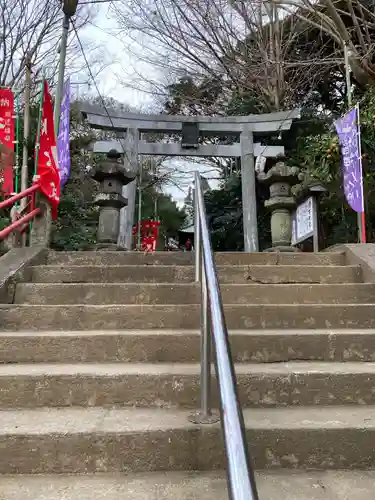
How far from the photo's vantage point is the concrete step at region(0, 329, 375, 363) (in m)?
2.50

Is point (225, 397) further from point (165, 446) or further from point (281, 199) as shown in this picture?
point (281, 199)

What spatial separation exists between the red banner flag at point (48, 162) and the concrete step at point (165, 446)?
2703 mm

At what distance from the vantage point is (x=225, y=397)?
1.15 metres

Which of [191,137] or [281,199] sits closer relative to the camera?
[281,199]

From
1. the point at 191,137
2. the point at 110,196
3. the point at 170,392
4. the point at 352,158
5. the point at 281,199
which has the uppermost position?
the point at 191,137

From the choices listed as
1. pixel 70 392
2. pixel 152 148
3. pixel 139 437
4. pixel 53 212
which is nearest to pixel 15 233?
pixel 53 212

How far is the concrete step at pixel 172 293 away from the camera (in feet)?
10.6

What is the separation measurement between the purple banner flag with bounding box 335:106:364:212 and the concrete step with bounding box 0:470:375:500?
4.64 meters

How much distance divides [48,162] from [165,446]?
126 inches

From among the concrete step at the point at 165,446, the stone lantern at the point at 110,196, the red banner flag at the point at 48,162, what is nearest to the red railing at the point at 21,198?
the red banner flag at the point at 48,162

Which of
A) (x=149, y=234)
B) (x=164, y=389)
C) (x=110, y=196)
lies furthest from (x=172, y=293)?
(x=149, y=234)

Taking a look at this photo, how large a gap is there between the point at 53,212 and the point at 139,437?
3.10 m

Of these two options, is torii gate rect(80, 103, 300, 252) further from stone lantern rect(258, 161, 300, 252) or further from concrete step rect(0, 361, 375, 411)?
concrete step rect(0, 361, 375, 411)

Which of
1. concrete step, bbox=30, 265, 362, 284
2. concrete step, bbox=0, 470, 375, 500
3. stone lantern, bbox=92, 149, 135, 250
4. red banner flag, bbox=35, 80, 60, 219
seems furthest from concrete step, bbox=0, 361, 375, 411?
stone lantern, bbox=92, 149, 135, 250
